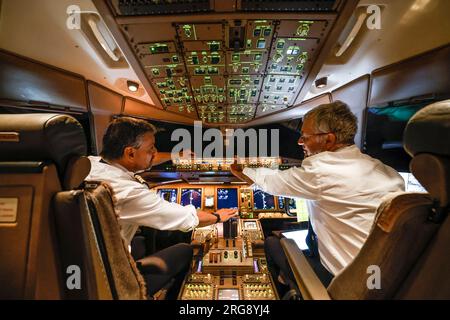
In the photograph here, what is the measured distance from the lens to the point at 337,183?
3.90 ft

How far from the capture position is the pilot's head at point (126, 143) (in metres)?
1.54

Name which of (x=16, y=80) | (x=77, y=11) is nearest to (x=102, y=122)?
(x=16, y=80)

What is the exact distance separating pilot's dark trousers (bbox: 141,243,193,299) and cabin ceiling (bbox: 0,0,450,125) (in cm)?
173

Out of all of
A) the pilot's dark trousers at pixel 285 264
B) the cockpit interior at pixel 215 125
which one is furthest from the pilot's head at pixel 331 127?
the pilot's dark trousers at pixel 285 264

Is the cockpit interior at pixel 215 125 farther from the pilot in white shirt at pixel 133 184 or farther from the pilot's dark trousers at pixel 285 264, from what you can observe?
the pilot in white shirt at pixel 133 184

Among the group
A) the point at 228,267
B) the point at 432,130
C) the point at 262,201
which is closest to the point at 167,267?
the point at 228,267

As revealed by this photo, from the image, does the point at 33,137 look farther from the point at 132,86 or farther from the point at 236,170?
the point at 132,86

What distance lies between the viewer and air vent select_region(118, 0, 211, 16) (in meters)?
1.41

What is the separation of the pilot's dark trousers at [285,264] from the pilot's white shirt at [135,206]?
2.62ft

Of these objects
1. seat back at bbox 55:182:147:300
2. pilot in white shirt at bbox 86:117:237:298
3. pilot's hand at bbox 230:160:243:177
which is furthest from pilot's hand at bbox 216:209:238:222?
seat back at bbox 55:182:147:300

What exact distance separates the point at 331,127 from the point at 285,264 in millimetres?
1067

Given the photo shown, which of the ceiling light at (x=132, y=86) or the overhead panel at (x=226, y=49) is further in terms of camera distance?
the ceiling light at (x=132, y=86)

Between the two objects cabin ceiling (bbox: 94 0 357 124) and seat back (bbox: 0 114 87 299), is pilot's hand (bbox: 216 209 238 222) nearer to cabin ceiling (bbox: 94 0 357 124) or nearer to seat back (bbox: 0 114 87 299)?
seat back (bbox: 0 114 87 299)

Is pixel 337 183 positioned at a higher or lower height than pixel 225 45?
lower
